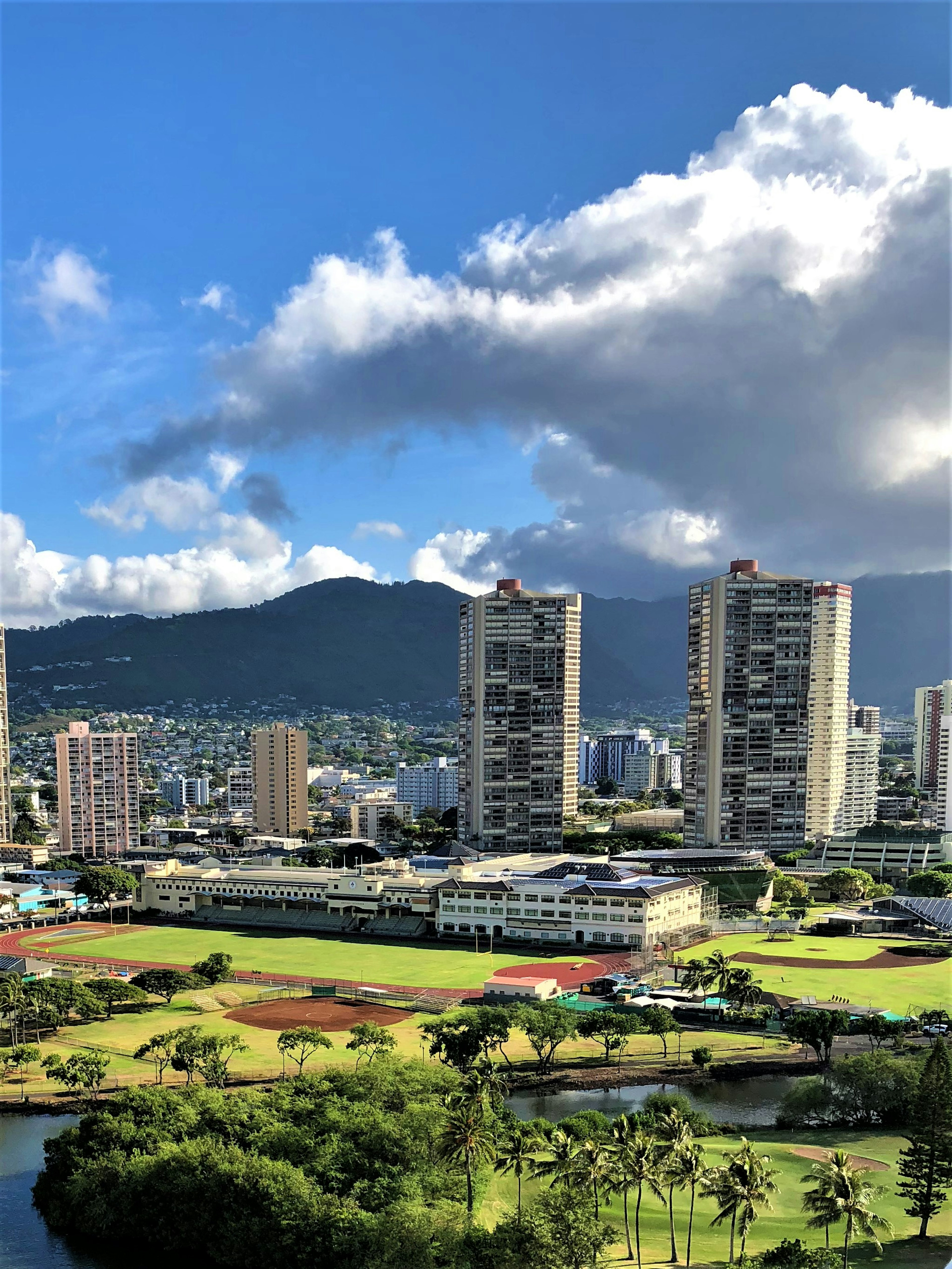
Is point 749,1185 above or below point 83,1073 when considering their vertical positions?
above

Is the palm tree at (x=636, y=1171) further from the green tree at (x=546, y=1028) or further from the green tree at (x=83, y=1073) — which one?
the green tree at (x=83, y=1073)

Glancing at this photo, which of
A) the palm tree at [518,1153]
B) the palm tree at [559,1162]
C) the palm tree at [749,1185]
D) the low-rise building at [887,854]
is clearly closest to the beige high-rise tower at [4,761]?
the low-rise building at [887,854]

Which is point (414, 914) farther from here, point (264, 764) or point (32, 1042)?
point (264, 764)

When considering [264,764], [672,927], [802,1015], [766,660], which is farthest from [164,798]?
[802,1015]

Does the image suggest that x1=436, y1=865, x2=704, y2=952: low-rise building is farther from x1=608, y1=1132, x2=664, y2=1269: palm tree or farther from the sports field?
x1=608, y1=1132, x2=664, y2=1269: palm tree

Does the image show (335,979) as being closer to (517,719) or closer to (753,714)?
(517,719)

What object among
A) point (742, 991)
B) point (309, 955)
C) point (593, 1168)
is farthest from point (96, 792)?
point (593, 1168)
